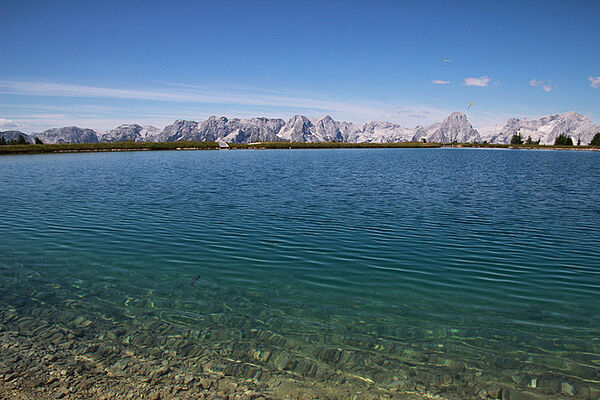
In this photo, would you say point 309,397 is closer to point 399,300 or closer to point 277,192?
point 399,300

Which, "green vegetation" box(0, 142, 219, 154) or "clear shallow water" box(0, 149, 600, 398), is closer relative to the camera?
"clear shallow water" box(0, 149, 600, 398)

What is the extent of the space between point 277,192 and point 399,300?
25.9 meters

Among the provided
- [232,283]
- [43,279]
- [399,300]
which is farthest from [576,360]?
→ [43,279]

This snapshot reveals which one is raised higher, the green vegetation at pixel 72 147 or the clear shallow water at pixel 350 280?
the green vegetation at pixel 72 147

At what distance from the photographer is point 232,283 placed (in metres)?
14.3

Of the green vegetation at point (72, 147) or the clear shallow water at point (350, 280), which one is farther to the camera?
the green vegetation at point (72, 147)

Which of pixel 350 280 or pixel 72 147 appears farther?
pixel 72 147

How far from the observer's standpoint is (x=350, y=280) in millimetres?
14602

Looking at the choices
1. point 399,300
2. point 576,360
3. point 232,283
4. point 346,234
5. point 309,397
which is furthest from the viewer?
point 346,234

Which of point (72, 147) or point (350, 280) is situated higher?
point (72, 147)

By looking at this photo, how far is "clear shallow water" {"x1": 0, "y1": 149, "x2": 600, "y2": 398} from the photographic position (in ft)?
32.0

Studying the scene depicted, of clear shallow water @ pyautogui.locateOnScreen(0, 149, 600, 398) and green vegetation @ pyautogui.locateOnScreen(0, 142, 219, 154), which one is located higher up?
green vegetation @ pyautogui.locateOnScreen(0, 142, 219, 154)

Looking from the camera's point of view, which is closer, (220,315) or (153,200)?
(220,315)

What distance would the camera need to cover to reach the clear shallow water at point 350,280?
32.0ft
